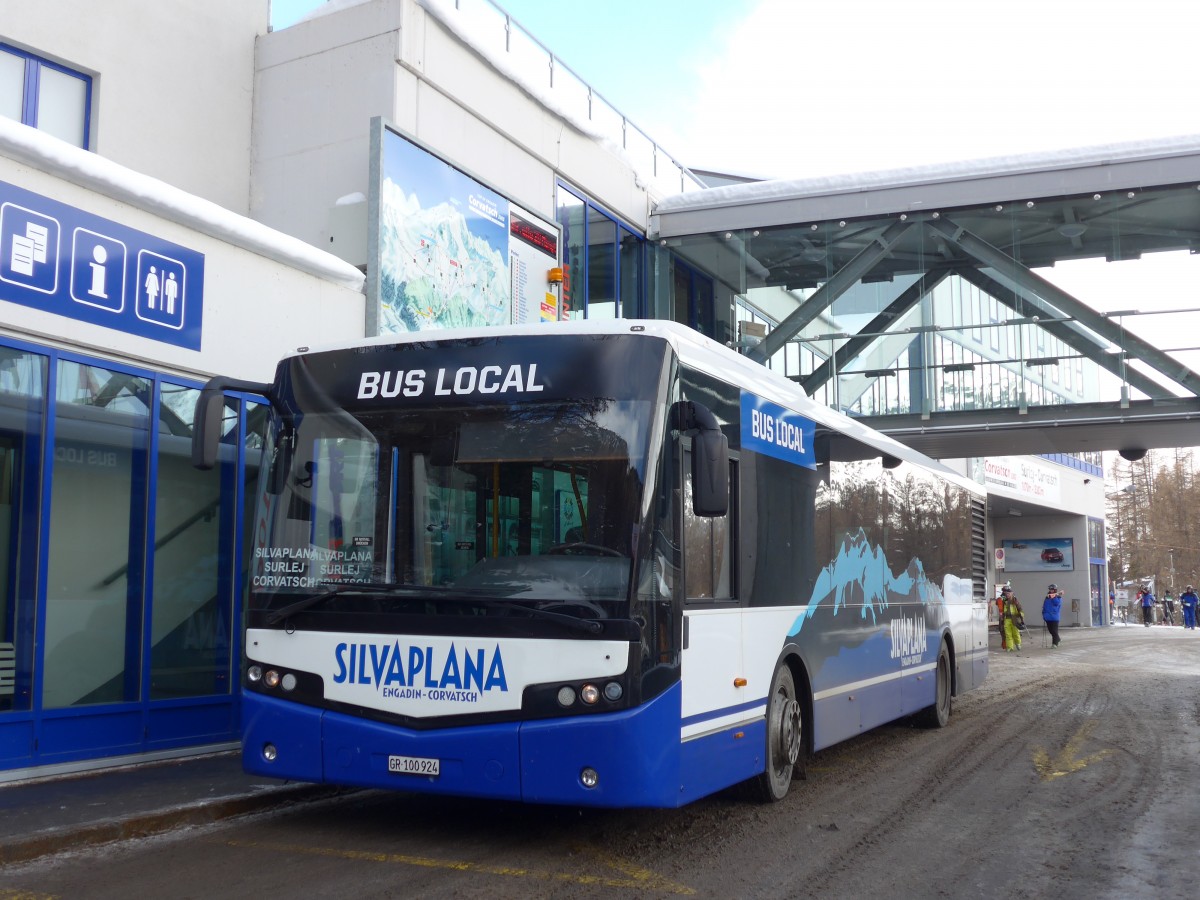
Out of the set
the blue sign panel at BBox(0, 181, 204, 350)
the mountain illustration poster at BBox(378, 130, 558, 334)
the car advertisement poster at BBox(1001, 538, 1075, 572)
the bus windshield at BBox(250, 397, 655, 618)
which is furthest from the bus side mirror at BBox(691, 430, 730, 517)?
the car advertisement poster at BBox(1001, 538, 1075, 572)

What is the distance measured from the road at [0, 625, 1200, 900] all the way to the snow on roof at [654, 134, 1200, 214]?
32.9 ft

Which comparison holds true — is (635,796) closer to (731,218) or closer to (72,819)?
(72,819)

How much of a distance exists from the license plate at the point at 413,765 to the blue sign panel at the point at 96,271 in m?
4.65

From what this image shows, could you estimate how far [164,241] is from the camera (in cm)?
995

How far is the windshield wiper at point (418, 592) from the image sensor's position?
632 cm

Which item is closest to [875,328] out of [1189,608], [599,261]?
[599,261]

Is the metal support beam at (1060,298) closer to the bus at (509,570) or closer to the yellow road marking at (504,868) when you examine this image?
the bus at (509,570)

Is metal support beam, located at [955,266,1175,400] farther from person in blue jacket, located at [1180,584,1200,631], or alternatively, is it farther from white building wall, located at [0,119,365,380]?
person in blue jacket, located at [1180,584,1200,631]

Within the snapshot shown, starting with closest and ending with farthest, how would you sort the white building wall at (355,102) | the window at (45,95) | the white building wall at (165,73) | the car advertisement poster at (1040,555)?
the window at (45,95) < the white building wall at (165,73) < the white building wall at (355,102) < the car advertisement poster at (1040,555)

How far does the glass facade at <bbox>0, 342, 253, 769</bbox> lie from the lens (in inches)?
351

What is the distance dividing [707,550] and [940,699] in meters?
7.35

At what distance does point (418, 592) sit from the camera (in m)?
6.68

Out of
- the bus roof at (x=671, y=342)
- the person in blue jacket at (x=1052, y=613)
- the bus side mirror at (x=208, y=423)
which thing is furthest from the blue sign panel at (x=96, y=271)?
the person in blue jacket at (x=1052, y=613)

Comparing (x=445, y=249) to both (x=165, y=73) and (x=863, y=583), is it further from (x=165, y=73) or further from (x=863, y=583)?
(x=863, y=583)
